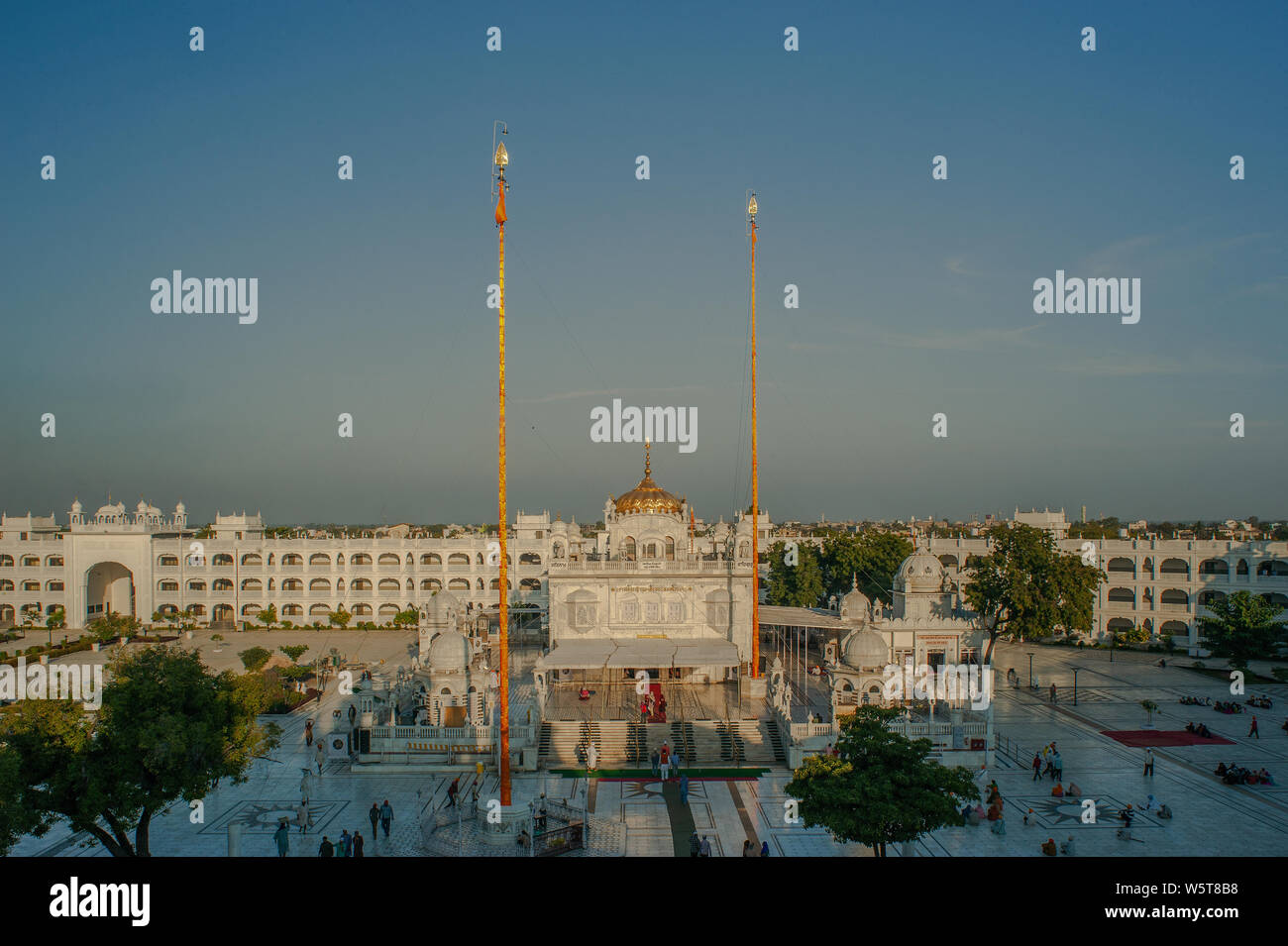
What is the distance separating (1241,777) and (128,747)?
31595 mm

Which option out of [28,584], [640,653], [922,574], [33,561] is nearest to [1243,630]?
[922,574]

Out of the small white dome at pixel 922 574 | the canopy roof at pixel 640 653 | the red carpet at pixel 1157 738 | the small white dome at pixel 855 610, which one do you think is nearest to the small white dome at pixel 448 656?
the canopy roof at pixel 640 653

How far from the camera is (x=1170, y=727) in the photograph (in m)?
35.1

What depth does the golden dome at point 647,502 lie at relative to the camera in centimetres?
4519

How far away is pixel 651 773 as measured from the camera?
97.7ft

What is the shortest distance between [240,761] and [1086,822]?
73.7ft

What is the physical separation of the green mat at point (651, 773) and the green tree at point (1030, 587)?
67.6 feet

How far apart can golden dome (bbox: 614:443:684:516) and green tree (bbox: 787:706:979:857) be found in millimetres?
25867

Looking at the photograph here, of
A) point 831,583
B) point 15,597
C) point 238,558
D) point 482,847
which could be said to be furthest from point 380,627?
point 482,847

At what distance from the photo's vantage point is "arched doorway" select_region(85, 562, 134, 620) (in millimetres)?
70938

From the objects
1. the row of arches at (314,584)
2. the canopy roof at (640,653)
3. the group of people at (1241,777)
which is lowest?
the group of people at (1241,777)

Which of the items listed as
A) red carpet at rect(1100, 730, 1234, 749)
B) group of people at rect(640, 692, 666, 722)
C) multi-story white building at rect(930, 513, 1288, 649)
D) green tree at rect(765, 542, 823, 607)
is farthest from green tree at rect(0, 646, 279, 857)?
multi-story white building at rect(930, 513, 1288, 649)

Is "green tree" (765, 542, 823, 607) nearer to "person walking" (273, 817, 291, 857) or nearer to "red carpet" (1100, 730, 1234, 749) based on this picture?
"red carpet" (1100, 730, 1234, 749)

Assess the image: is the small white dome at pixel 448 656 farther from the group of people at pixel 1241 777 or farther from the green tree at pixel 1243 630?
the green tree at pixel 1243 630
